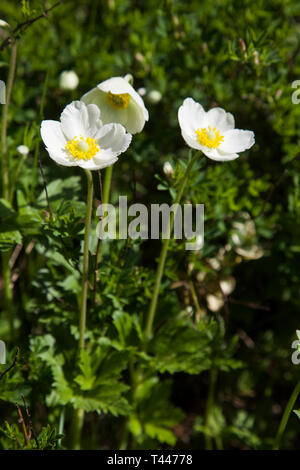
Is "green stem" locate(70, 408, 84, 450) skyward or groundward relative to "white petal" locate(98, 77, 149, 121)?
groundward

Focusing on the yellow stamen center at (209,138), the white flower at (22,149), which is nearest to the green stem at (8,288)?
the white flower at (22,149)

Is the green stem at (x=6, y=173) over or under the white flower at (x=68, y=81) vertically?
under

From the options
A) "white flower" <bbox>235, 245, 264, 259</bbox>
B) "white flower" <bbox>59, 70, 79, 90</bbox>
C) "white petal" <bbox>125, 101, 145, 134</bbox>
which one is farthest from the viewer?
"white flower" <bbox>235, 245, 264, 259</bbox>

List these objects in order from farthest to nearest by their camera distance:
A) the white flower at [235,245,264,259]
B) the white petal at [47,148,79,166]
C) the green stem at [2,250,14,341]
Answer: the white flower at [235,245,264,259] < the green stem at [2,250,14,341] < the white petal at [47,148,79,166]

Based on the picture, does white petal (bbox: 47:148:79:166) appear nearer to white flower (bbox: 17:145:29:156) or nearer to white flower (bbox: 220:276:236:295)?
white flower (bbox: 17:145:29:156)

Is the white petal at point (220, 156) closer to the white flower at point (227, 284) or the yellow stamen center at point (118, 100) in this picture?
the yellow stamen center at point (118, 100)

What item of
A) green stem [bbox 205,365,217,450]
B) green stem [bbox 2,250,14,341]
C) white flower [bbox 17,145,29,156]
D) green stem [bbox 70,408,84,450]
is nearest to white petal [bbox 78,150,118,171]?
white flower [bbox 17,145,29,156]

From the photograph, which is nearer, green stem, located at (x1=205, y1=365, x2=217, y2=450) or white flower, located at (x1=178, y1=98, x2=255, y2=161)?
white flower, located at (x1=178, y1=98, x2=255, y2=161)
